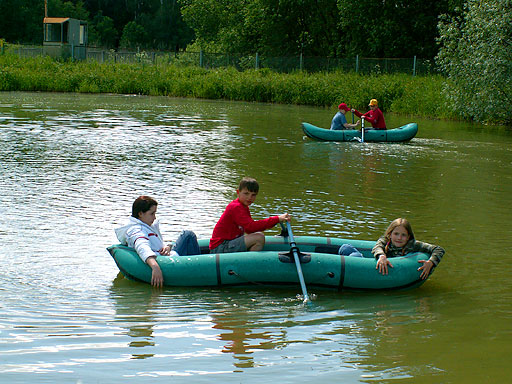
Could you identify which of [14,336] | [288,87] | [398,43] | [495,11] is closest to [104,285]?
[14,336]

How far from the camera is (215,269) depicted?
6.56 m

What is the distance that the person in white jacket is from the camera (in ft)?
21.6

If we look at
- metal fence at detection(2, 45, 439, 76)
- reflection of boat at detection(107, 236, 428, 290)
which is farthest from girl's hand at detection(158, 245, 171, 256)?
metal fence at detection(2, 45, 439, 76)

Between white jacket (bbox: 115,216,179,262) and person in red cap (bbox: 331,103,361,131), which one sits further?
person in red cap (bbox: 331,103,361,131)

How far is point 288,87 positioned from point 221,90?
3536mm

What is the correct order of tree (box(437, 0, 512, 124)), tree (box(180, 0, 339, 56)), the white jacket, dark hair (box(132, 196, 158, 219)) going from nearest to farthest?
the white jacket < dark hair (box(132, 196, 158, 219)) < tree (box(437, 0, 512, 124)) < tree (box(180, 0, 339, 56))

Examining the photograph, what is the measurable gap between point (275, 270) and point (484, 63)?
17.0 meters

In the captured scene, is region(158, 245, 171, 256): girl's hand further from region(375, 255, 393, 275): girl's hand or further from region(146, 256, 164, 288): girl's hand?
region(375, 255, 393, 275): girl's hand

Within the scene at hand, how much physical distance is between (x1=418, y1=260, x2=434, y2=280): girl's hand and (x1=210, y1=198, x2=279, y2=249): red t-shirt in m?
1.33

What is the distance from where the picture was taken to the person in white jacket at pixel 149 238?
6.58 metres

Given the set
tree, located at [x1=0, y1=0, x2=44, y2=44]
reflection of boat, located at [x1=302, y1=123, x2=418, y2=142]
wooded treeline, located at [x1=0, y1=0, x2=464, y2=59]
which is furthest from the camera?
tree, located at [x1=0, y1=0, x2=44, y2=44]

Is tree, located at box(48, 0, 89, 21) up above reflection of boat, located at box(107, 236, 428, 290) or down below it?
above

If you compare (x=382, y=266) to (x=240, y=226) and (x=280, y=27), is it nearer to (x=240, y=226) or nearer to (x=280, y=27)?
(x=240, y=226)

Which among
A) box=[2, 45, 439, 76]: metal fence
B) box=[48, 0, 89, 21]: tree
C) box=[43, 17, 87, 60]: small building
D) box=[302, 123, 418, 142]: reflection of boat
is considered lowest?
box=[302, 123, 418, 142]: reflection of boat
